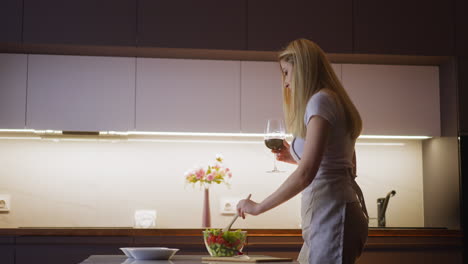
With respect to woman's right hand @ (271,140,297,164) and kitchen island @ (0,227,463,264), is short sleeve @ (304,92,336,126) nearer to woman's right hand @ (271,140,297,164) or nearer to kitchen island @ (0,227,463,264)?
woman's right hand @ (271,140,297,164)

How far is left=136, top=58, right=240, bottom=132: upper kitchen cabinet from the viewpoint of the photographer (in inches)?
157

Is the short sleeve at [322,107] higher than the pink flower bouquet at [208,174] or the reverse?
higher

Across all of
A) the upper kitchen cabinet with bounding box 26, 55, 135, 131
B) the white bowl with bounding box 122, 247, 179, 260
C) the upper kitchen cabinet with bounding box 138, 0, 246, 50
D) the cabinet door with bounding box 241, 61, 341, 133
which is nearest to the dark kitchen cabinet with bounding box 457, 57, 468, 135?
the cabinet door with bounding box 241, 61, 341, 133

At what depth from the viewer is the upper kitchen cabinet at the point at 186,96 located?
3984 millimetres

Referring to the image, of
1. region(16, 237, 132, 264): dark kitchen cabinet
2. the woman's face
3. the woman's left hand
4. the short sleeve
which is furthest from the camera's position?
region(16, 237, 132, 264): dark kitchen cabinet

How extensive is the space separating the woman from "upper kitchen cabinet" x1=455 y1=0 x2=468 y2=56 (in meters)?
2.17

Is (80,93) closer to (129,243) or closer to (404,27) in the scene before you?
(129,243)

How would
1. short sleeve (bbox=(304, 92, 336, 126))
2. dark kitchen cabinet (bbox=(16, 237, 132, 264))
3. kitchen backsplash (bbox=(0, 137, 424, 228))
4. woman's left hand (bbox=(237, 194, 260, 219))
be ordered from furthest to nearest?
kitchen backsplash (bbox=(0, 137, 424, 228)) < dark kitchen cabinet (bbox=(16, 237, 132, 264)) < short sleeve (bbox=(304, 92, 336, 126)) < woman's left hand (bbox=(237, 194, 260, 219))

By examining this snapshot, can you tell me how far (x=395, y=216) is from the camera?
14.5ft

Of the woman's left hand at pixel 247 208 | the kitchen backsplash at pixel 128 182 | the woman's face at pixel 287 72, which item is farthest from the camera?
the kitchen backsplash at pixel 128 182

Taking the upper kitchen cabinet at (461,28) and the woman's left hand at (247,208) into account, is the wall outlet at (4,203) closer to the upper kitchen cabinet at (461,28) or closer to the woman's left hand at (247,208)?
the woman's left hand at (247,208)

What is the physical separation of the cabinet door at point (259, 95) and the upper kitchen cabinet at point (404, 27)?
0.54 m

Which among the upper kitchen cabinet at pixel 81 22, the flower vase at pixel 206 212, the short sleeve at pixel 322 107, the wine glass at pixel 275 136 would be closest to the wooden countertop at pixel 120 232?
the flower vase at pixel 206 212

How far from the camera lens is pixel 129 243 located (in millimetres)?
3580
